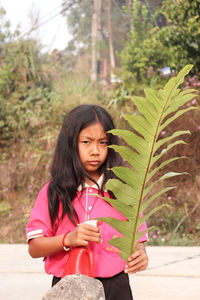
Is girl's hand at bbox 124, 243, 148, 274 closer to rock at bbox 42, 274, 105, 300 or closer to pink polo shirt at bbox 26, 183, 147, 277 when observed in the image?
rock at bbox 42, 274, 105, 300

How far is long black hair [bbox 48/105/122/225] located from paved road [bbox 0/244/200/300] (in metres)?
1.11

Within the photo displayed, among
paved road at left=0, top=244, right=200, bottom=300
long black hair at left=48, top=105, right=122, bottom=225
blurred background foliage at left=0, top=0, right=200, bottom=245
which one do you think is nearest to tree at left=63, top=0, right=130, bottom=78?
blurred background foliage at left=0, top=0, right=200, bottom=245

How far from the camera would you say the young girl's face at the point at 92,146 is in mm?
1784

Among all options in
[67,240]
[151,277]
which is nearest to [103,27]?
[151,277]

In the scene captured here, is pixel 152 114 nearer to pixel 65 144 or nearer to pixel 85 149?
pixel 85 149

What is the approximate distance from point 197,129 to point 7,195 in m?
2.65

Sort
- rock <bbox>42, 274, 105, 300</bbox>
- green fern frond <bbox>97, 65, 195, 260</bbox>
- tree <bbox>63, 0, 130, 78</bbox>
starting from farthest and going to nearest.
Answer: tree <bbox>63, 0, 130, 78</bbox> < rock <bbox>42, 274, 105, 300</bbox> < green fern frond <bbox>97, 65, 195, 260</bbox>

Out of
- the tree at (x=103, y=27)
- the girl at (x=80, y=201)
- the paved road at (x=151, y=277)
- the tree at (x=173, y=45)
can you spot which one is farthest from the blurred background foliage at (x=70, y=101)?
the tree at (x=103, y=27)

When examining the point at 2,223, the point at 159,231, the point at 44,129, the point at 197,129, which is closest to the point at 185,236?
the point at 159,231

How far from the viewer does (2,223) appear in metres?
5.92

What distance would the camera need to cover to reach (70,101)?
24.3 feet

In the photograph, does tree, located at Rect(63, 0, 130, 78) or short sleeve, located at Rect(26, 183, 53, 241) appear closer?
short sleeve, located at Rect(26, 183, 53, 241)

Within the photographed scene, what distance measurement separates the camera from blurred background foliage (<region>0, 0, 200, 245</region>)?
17.6 ft

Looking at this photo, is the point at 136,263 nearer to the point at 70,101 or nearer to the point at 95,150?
the point at 95,150
